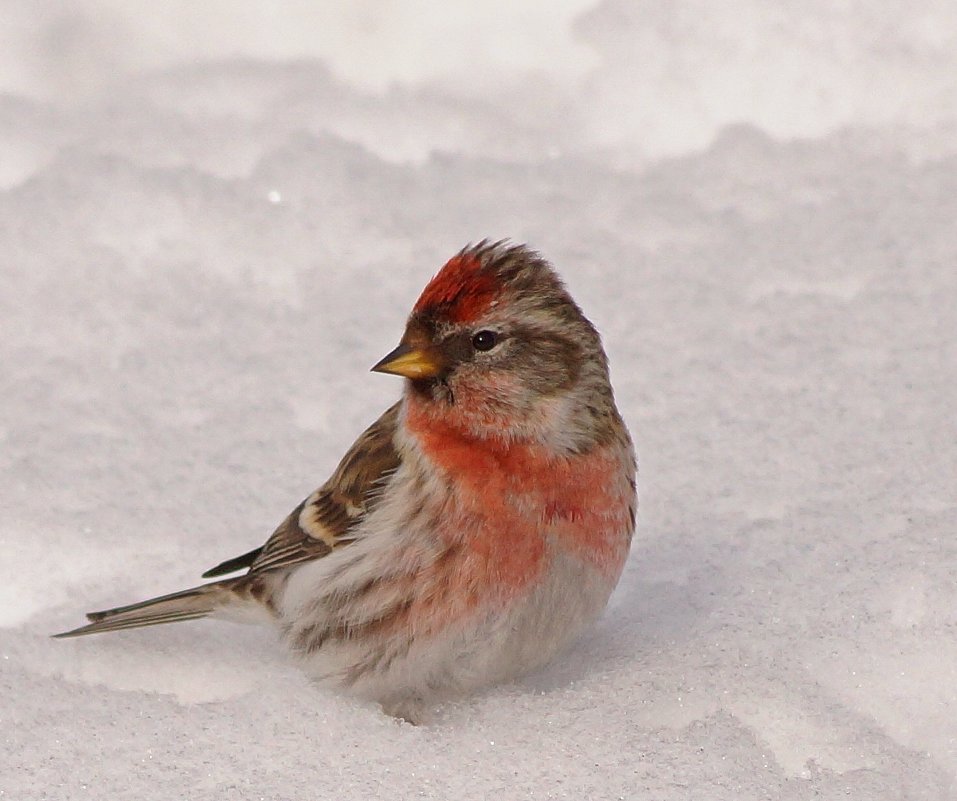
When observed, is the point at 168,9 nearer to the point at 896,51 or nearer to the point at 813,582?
the point at 896,51

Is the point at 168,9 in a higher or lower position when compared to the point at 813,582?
higher

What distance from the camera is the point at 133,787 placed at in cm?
291

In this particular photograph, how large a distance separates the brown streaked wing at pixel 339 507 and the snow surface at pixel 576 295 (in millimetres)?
262

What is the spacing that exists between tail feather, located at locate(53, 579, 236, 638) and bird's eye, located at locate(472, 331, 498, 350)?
89 cm

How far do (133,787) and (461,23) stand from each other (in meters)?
3.86

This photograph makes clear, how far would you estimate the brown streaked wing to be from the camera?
131 inches

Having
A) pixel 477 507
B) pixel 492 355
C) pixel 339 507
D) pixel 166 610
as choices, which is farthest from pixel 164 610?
pixel 492 355

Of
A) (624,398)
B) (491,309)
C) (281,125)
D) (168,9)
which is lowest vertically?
(624,398)

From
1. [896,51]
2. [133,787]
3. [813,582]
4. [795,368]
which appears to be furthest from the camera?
[896,51]

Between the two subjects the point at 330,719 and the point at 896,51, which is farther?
the point at 896,51

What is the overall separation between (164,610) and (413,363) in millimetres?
907

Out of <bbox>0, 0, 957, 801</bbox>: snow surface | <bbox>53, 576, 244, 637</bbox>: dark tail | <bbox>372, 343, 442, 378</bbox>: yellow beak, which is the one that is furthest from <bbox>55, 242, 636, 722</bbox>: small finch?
<bbox>53, 576, 244, 637</bbox>: dark tail

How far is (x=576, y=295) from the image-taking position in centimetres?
491

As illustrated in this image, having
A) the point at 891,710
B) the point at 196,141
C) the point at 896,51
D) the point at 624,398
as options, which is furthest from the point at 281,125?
the point at 891,710
